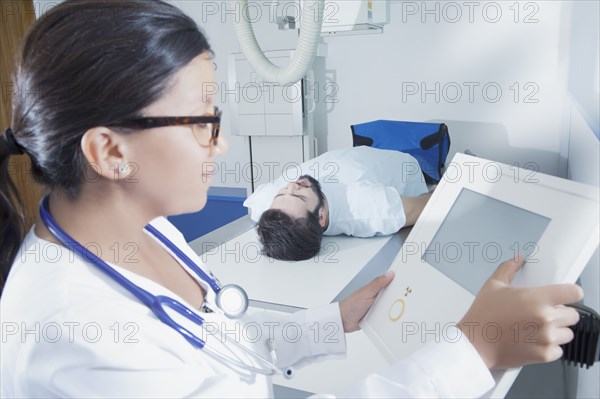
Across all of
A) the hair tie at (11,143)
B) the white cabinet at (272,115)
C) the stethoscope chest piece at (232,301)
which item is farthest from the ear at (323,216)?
the hair tie at (11,143)

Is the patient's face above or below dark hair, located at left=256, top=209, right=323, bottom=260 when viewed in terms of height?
above

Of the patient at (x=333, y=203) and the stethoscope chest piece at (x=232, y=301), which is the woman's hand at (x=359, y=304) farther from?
the patient at (x=333, y=203)

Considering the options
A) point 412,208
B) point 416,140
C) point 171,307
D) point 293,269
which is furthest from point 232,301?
point 416,140

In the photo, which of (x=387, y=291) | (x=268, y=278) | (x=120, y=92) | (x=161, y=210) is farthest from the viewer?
(x=268, y=278)

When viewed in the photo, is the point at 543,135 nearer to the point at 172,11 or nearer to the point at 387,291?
the point at 387,291

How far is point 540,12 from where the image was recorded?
2203 mm

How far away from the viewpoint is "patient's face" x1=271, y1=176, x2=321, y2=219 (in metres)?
1.54

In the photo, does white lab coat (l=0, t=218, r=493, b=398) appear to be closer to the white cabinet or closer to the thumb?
the thumb

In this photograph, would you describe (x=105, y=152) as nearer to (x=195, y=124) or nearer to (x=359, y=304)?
(x=195, y=124)

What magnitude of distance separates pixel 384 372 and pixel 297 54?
1003 millimetres

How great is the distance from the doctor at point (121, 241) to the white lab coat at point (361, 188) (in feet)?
3.40

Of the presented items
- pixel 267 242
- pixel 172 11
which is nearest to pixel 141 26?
pixel 172 11

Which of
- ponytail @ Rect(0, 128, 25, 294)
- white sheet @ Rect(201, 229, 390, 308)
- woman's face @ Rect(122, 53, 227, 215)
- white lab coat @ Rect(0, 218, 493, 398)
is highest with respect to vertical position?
woman's face @ Rect(122, 53, 227, 215)

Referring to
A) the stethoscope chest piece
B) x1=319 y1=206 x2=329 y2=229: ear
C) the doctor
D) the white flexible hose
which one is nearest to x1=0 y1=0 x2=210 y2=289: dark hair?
the doctor
